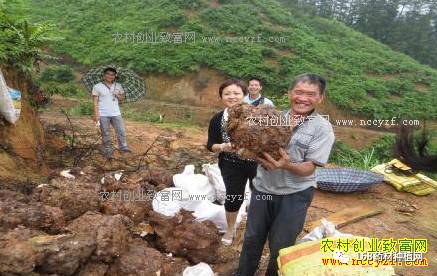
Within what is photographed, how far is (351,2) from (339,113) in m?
27.4

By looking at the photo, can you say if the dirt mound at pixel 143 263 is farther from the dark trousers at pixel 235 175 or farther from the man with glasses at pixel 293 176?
the dark trousers at pixel 235 175

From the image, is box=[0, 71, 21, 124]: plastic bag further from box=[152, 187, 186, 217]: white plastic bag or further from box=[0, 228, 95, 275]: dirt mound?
box=[0, 228, 95, 275]: dirt mound

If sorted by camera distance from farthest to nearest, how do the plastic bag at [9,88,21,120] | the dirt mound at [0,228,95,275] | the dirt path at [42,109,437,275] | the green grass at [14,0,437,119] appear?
the green grass at [14,0,437,119]
the plastic bag at [9,88,21,120]
the dirt path at [42,109,437,275]
the dirt mound at [0,228,95,275]

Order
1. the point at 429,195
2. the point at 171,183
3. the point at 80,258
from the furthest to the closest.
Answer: the point at 429,195, the point at 171,183, the point at 80,258

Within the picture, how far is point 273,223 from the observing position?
271 cm

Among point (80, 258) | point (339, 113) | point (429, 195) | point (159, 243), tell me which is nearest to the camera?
point (80, 258)

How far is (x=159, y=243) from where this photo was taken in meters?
3.28

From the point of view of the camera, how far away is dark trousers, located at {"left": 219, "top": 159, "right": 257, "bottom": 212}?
329 cm

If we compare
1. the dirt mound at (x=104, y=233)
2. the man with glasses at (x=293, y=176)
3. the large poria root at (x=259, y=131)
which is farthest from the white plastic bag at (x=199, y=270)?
the large poria root at (x=259, y=131)

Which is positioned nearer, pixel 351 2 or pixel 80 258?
pixel 80 258

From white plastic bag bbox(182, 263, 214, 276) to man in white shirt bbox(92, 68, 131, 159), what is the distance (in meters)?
2.85

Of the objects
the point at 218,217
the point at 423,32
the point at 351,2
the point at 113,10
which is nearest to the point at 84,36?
the point at 113,10

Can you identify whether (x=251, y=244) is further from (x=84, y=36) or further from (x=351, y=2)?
(x=351, y=2)

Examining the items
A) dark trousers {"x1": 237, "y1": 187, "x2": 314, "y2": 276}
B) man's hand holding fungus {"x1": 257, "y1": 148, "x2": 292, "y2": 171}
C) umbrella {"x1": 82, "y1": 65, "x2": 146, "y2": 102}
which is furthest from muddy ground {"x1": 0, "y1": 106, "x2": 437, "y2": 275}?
man's hand holding fungus {"x1": 257, "y1": 148, "x2": 292, "y2": 171}
